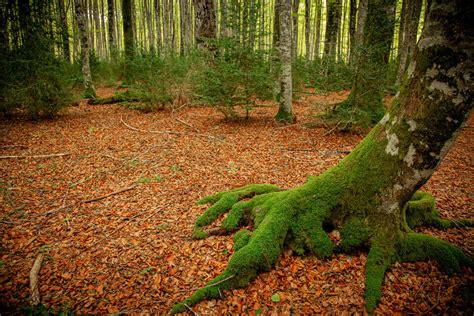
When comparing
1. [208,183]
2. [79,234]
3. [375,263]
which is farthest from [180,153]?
[375,263]

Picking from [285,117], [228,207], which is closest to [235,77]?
[285,117]

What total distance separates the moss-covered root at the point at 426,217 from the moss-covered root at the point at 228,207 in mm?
2002

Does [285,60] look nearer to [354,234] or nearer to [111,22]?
[354,234]

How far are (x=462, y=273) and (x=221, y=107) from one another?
8.18 metres

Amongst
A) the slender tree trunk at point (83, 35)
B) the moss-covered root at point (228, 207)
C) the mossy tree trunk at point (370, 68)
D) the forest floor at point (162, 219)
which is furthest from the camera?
the slender tree trunk at point (83, 35)

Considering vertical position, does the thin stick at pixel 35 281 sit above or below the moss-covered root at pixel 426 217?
below

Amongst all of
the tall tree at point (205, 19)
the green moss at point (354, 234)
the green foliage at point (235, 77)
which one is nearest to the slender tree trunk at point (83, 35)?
the tall tree at point (205, 19)

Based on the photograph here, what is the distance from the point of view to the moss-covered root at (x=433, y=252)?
2.79m

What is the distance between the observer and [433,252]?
9.38ft

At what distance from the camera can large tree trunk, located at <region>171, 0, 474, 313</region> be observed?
2.10 meters

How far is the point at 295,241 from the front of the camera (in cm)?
312

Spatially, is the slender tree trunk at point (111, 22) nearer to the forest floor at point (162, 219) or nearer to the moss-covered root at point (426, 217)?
the forest floor at point (162, 219)

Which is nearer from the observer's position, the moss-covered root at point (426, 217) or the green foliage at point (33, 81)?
the moss-covered root at point (426, 217)

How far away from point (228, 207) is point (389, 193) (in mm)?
2309
